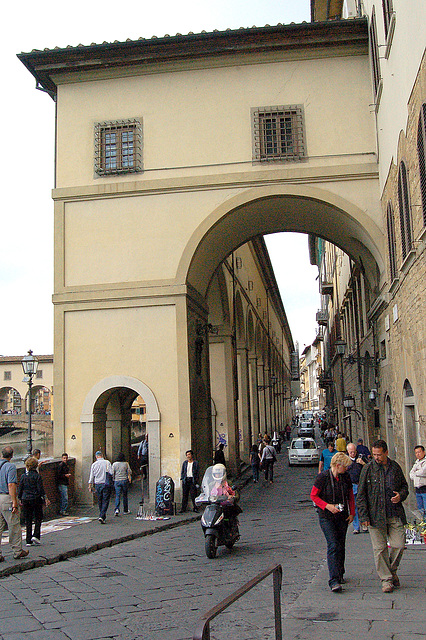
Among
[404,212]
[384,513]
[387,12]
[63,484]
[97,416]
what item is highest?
[387,12]

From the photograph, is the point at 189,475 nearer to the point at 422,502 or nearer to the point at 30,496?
the point at 30,496

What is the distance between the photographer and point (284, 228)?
1880 cm

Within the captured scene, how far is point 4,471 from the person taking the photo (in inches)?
355

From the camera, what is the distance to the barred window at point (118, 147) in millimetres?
16047

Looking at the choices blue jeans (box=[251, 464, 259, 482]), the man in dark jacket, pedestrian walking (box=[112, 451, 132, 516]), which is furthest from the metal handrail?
blue jeans (box=[251, 464, 259, 482])

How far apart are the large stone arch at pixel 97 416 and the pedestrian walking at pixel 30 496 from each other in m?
4.68

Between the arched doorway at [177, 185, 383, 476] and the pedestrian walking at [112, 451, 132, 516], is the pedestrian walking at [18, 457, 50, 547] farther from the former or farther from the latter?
the arched doorway at [177, 185, 383, 476]

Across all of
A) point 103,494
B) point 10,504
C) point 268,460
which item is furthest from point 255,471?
point 10,504

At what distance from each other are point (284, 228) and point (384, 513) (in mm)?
13263

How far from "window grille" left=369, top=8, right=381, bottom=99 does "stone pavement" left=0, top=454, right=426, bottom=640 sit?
31.3 ft

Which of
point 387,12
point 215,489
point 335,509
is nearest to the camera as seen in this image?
point 335,509

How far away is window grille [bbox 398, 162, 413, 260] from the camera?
10.8m

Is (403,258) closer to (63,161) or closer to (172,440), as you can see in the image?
(172,440)

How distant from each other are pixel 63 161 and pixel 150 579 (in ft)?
37.5
